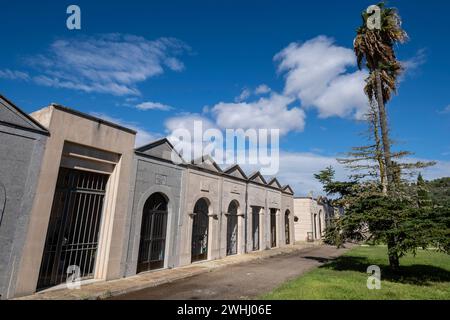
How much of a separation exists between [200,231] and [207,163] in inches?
139

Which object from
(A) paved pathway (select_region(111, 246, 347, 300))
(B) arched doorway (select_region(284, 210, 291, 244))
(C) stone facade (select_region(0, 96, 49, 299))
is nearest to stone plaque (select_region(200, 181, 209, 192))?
(A) paved pathway (select_region(111, 246, 347, 300))

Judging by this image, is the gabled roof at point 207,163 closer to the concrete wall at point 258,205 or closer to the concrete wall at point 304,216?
the concrete wall at point 258,205

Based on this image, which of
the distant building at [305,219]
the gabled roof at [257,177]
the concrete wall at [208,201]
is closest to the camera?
the concrete wall at [208,201]

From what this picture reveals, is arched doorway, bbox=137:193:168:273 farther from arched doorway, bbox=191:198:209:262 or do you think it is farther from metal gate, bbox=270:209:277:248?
metal gate, bbox=270:209:277:248

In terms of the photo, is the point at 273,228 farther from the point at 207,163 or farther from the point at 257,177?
the point at 207,163

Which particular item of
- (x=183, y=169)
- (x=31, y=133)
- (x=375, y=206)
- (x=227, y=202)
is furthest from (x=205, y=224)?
(x=31, y=133)

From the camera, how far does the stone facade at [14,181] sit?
6.46m

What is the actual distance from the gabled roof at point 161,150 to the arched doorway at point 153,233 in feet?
5.41

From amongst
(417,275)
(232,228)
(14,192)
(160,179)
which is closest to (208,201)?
(232,228)

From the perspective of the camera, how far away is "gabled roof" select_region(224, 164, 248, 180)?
15992 mm

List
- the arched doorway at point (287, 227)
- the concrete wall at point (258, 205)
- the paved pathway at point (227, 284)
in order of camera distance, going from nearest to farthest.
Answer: the paved pathway at point (227, 284), the concrete wall at point (258, 205), the arched doorway at point (287, 227)

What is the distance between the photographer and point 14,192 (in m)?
6.68

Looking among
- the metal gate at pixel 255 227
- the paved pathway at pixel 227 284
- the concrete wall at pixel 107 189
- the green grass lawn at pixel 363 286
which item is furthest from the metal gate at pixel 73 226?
the metal gate at pixel 255 227
